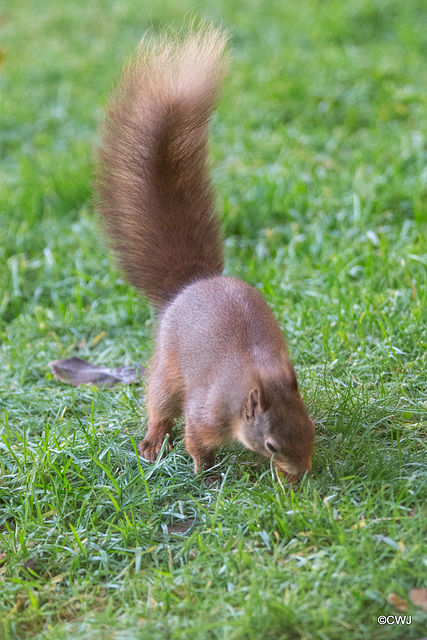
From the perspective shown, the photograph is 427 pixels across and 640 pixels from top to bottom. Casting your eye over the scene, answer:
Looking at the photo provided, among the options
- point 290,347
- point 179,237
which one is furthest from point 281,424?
point 290,347

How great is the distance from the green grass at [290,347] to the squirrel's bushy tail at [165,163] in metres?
0.22

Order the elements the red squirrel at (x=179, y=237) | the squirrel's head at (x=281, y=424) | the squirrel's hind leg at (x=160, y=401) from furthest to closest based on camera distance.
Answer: the squirrel's hind leg at (x=160, y=401), the red squirrel at (x=179, y=237), the squirrel's head at (x=281, y=424)

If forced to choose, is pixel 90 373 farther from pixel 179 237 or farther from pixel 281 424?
pixel 281 424

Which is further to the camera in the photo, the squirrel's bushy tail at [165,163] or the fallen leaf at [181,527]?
the squirrel's bushy tail at [165,163]

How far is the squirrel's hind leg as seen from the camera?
2.71m

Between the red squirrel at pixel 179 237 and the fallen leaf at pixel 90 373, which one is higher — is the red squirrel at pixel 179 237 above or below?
above

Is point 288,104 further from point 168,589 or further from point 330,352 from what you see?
point 168,589

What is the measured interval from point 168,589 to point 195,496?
0.47 metres

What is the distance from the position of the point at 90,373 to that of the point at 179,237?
2.79 feet

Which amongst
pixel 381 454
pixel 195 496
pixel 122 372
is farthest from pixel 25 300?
pixel 381 454

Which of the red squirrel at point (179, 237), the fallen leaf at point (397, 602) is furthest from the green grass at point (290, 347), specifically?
the red squirrel at point (179, 237)

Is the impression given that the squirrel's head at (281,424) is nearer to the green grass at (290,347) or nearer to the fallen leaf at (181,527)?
the green grass at (290,347)

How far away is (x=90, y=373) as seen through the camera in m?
3.49

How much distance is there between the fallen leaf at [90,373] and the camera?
11.1 ft
